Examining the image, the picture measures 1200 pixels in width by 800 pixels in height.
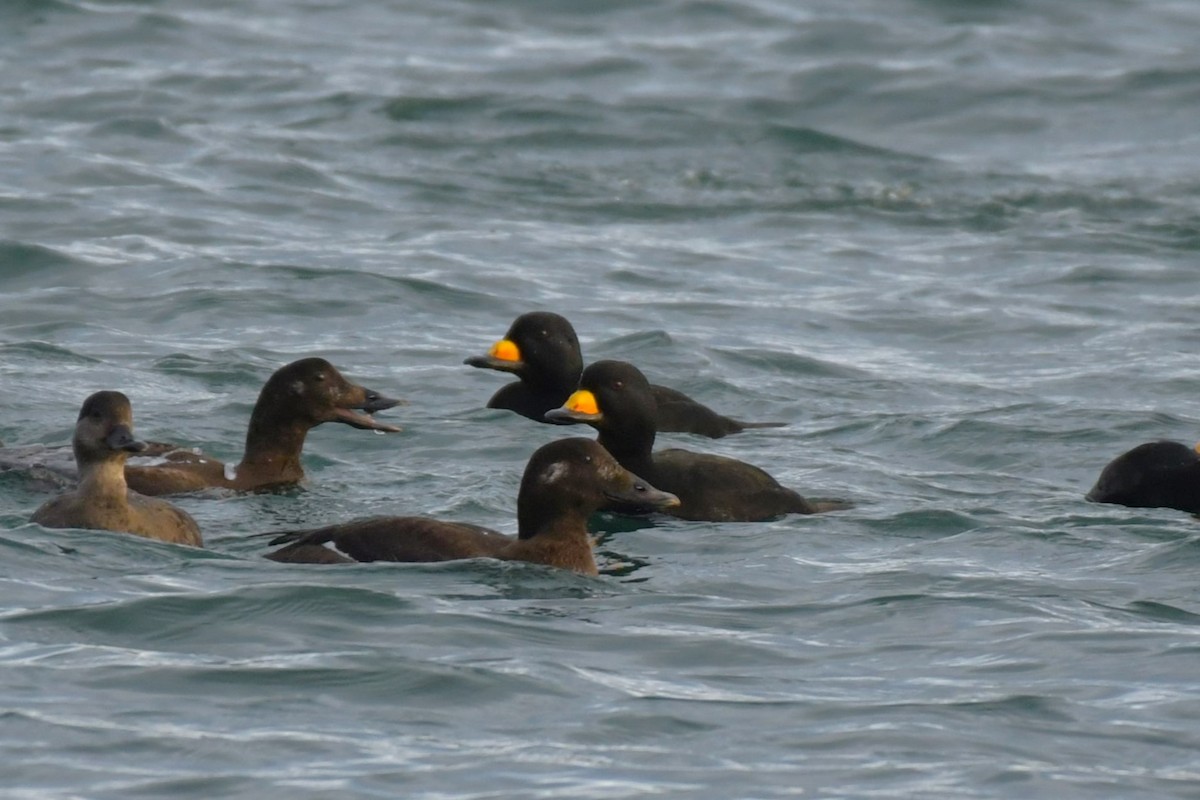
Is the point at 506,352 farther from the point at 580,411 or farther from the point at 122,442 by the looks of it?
the point at 122,442

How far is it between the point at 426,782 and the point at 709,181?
1407cm

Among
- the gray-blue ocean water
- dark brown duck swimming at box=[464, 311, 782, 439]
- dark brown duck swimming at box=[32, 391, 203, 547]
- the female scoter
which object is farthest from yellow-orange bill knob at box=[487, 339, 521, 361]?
dark brown duck swimming at box=[32, 391, 203, 547]

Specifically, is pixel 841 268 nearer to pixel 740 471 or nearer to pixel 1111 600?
pixel 740 471

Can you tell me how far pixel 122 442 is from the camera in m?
9.43

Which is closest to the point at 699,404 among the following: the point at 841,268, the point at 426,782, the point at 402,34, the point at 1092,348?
the point at 1092,348

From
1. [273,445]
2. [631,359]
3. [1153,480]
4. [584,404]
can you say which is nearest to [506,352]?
[631,359]

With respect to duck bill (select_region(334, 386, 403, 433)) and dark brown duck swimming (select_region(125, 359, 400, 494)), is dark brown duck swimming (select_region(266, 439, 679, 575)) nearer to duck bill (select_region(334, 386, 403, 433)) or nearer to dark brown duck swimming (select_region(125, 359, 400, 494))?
dark brown duck swimming (select_region(125, 359, 400, 494))

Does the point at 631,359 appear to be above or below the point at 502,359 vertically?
below

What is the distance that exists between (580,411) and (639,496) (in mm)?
1831

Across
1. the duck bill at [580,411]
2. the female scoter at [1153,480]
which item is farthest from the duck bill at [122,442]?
the female scoter at [1153,480]

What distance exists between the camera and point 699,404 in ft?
43.4

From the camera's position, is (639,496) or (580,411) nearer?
(639,496)

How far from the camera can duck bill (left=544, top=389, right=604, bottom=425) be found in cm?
1123

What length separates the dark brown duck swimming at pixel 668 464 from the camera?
35.0 ft
